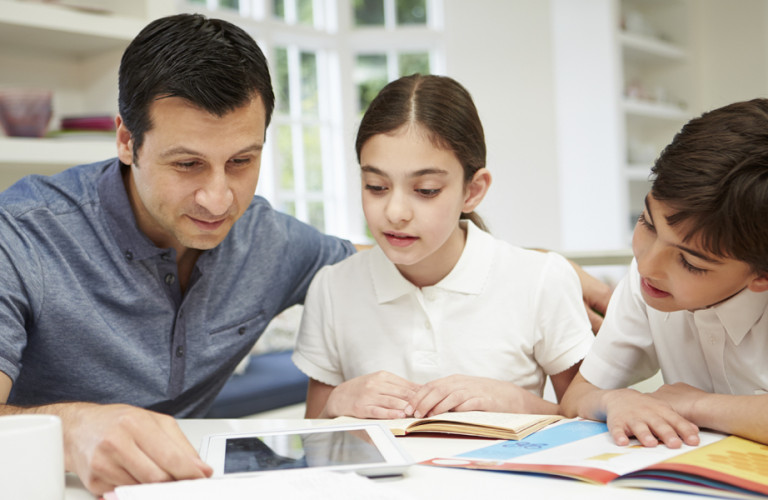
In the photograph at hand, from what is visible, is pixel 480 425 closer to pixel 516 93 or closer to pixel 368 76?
pixel 516 93

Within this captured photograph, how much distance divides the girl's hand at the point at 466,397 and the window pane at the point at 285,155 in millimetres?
3888

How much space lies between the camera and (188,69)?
52.0 inches

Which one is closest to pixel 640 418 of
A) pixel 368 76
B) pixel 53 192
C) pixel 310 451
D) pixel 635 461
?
pixel 635 461

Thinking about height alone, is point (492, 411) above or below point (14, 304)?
below

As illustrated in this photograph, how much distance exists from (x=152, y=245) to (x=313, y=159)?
3.79 metres

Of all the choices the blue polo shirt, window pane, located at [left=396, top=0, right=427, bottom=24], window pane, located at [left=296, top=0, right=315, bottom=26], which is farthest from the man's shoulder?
window pane, located at [left=396, top=0, right=427, bottom=24]

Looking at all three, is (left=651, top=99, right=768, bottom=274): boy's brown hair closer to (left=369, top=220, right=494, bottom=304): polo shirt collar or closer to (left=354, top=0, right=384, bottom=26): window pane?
(left=369, top=220, right=494, bottom=304): polo shirt collar

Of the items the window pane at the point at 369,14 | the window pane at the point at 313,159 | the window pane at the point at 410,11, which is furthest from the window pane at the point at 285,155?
the window pane at the point at 410,11

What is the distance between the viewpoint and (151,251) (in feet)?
4.76

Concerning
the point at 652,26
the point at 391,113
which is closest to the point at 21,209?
the point at 391,113

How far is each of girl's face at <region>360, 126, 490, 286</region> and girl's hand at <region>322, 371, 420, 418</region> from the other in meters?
0.24

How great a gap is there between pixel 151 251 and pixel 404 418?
23.6 inches

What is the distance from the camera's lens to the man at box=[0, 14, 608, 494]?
133 centimetres

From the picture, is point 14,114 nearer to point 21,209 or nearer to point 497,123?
point 21,209
